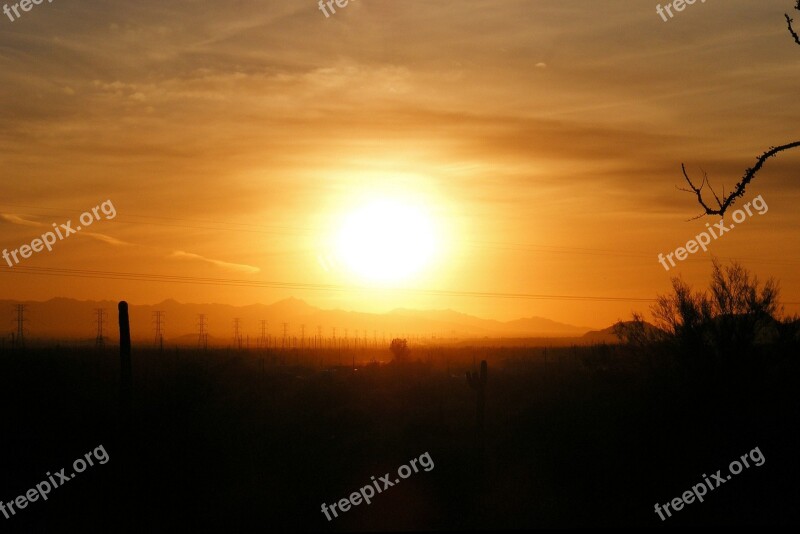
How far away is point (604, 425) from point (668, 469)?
15.2ft

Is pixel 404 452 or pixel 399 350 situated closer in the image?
pixel 404 452

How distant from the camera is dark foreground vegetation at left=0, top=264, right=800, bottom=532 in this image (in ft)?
55.0

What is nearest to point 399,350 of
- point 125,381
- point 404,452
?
point 404,452

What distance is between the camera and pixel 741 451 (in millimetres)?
20609

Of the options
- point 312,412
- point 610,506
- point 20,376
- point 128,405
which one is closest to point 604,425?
point 610,506

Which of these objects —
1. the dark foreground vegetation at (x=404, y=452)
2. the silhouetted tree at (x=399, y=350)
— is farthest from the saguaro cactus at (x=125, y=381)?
the silhouetted tree at (x=399, y=350)

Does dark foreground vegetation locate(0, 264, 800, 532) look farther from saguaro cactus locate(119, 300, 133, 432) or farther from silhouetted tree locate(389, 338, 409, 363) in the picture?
silhouetted tree locate(389, 338, 409, 363)

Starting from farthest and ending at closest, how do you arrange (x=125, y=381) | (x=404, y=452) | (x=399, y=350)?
(x=399, y=350) < (x=404, y=452) < (x=125, y=381)

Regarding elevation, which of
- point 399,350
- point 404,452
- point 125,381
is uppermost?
point 399,350

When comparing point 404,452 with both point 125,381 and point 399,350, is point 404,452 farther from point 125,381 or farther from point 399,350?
point 399,350

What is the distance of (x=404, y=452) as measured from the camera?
23438mm

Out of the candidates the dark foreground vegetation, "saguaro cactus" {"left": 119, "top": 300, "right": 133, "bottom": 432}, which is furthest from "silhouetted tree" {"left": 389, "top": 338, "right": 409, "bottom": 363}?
"saguaro cactus" {"left": 119, "top": 300, "right": 133, "bottom": 432}

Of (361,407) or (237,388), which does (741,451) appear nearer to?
(361,407)

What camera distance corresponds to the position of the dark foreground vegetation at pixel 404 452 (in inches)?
660
